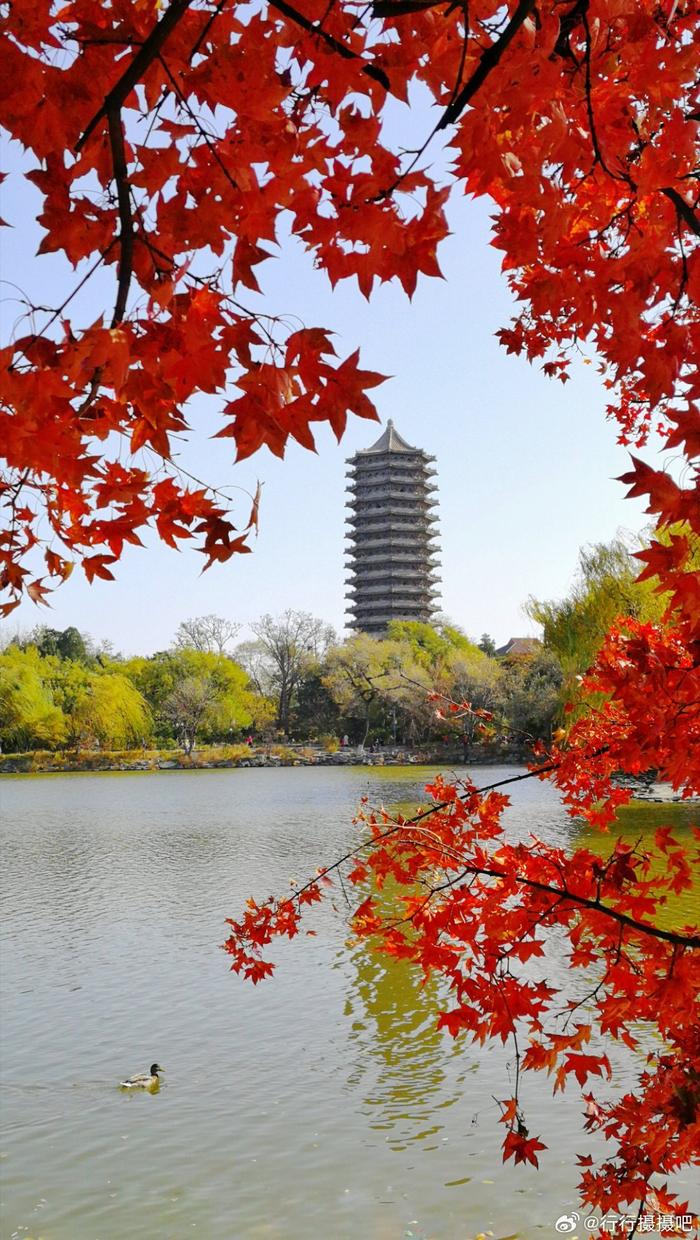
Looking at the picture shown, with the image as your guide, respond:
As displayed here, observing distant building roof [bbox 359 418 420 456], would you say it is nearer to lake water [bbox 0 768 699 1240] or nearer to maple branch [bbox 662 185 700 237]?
lake water [bbox 0 768 699 1240]

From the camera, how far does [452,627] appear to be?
48.0 m

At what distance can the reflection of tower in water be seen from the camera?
4.47 m

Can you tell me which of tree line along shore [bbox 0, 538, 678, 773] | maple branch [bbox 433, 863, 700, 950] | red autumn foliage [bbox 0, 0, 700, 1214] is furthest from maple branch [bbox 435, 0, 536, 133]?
tree line along shore [bbox 0, 538, 678, 773]

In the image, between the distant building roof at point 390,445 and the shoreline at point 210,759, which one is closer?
the shoreline at point 210,759

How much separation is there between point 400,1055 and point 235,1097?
39.8 inches

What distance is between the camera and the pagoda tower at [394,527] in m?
49.5

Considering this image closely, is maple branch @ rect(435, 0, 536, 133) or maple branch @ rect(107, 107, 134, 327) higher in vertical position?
maple branch @ rect(435, 0, 536, 133)

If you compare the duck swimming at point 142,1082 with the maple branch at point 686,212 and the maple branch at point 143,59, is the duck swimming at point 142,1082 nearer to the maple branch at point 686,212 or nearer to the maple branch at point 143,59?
the maple branch at point 143,59

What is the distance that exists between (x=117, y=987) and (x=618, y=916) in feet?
18.5

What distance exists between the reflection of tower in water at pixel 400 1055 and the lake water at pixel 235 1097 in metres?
0.02

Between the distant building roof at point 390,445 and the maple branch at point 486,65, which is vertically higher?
the distant building roof at point 390,445

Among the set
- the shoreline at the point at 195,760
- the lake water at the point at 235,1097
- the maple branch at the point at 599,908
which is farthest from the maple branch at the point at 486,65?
the shoreline at the point at 195,760

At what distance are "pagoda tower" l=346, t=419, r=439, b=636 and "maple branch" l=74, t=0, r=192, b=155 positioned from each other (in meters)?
48.0

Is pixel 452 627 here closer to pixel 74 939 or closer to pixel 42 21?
pixel 74 939
